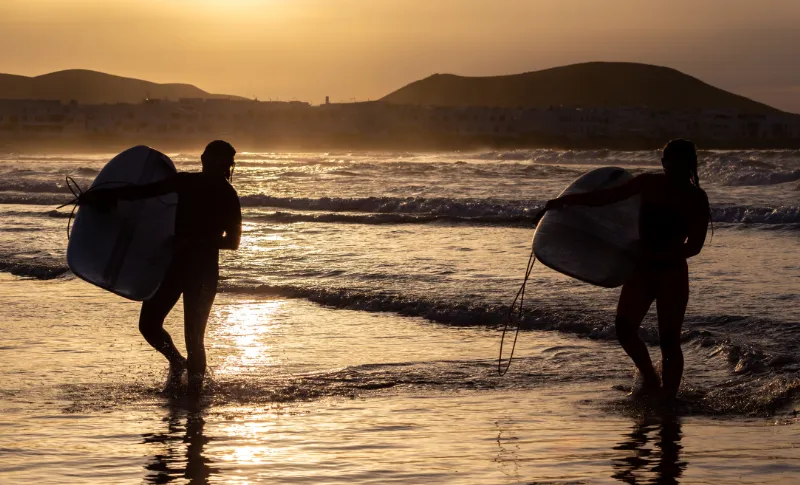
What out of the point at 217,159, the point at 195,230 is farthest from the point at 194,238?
the point at 217,159

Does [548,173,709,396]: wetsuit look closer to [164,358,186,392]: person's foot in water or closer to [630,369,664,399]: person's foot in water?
[630,369,664,399]: person's foot in water

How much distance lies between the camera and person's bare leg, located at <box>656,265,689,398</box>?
640 cm

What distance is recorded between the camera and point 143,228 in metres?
6.94

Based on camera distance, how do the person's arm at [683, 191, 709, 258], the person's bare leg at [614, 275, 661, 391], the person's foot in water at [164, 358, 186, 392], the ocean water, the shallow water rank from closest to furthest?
the shallow water, the ocean water, the person's arm at [683, 191, 709, 258], the person's bare leg at [614, 275, 661, 391], the person's foot in water at [164, 358, 186, 392]

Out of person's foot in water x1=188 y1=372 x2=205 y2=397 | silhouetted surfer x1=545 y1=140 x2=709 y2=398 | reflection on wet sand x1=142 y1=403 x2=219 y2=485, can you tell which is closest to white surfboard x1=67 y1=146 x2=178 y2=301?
person's foot in water x1=188 y1=372 x2=205 y2=397

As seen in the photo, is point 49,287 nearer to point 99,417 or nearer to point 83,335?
point 83,335

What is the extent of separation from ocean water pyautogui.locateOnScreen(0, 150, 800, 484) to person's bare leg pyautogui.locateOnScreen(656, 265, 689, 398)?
22cm

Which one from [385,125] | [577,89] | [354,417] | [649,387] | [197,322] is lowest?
[354,417]

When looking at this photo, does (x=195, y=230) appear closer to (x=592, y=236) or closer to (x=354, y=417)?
(x=354, y=417)

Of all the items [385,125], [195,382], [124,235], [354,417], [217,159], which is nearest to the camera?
[354,417]

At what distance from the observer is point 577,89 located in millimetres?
167625

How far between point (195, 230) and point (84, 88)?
176 m

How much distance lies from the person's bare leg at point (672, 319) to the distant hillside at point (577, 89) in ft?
511

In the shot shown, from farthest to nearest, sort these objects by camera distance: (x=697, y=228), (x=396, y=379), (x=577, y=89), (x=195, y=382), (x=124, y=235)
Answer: (x=577, y=89), (x=396, y=379), (x=124, y=235), (x=195, y=382), (x=697, y=228)
